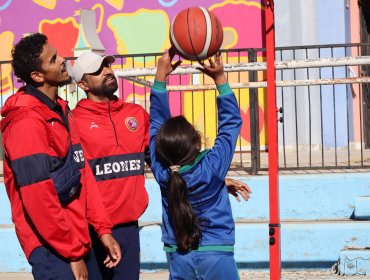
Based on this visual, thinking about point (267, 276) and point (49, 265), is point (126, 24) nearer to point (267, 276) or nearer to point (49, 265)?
point (267, 276)

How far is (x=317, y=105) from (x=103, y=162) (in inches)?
337

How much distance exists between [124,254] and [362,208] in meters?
3.75

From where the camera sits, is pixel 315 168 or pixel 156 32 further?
pixel 156 32

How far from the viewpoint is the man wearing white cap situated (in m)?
5.32

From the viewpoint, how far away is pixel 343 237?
7941mm

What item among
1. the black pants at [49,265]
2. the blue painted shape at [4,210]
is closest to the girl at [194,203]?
the black pants at [49,265]

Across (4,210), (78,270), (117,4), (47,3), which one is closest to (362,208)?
(4,210)

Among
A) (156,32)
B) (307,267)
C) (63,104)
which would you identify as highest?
(156,32)

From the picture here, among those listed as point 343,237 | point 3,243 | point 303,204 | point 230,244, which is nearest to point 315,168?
point 303,204

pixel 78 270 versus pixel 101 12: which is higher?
pixel 101 12

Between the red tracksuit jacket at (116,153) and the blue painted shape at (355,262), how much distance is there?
286 centimetres

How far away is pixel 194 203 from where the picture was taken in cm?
443

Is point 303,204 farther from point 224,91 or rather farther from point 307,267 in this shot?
point 224,91

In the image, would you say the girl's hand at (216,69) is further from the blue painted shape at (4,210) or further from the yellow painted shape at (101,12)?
the yellow painted shape at (101,12)
